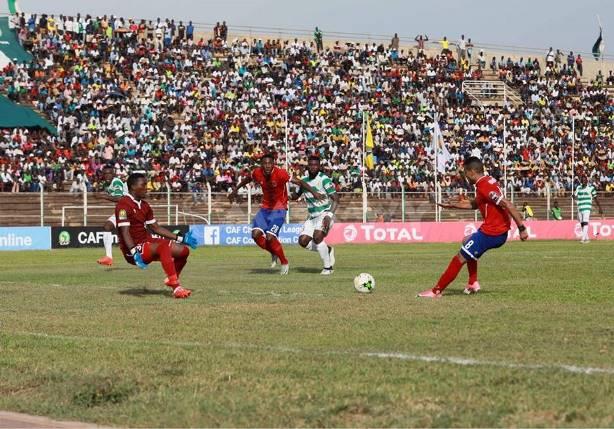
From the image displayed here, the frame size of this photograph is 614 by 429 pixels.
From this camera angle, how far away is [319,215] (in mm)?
23766

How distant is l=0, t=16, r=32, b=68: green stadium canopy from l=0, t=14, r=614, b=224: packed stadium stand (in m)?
0.42

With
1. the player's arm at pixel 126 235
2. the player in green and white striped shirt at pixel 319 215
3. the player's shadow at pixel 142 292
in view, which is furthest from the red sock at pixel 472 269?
the player in green and white striped shirt at pixel 319 215

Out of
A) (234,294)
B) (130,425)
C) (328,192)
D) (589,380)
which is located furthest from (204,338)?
(328,192)

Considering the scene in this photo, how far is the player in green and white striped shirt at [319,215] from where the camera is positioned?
23156 millimetres

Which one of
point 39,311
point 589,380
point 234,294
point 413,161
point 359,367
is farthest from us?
point 413,161

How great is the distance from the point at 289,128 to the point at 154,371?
49.4 metres

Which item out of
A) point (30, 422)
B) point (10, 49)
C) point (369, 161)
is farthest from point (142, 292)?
point (10, 49)

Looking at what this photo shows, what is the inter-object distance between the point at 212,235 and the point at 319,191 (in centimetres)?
2400

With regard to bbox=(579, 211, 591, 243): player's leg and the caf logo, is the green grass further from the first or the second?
bbox=(579, 211, 591, 243): player's leg

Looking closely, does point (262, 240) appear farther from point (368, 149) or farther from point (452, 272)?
point (368, 149)

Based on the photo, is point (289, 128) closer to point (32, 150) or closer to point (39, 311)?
point (32, 150)

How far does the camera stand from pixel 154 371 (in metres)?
9.59

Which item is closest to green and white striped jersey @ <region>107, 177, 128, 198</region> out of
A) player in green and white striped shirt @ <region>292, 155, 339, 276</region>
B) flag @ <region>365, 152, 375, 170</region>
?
player in green and white striped shirt @ <region>292, 155, 339, 276</region>

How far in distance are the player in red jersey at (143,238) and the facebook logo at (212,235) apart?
2977 centimetres
